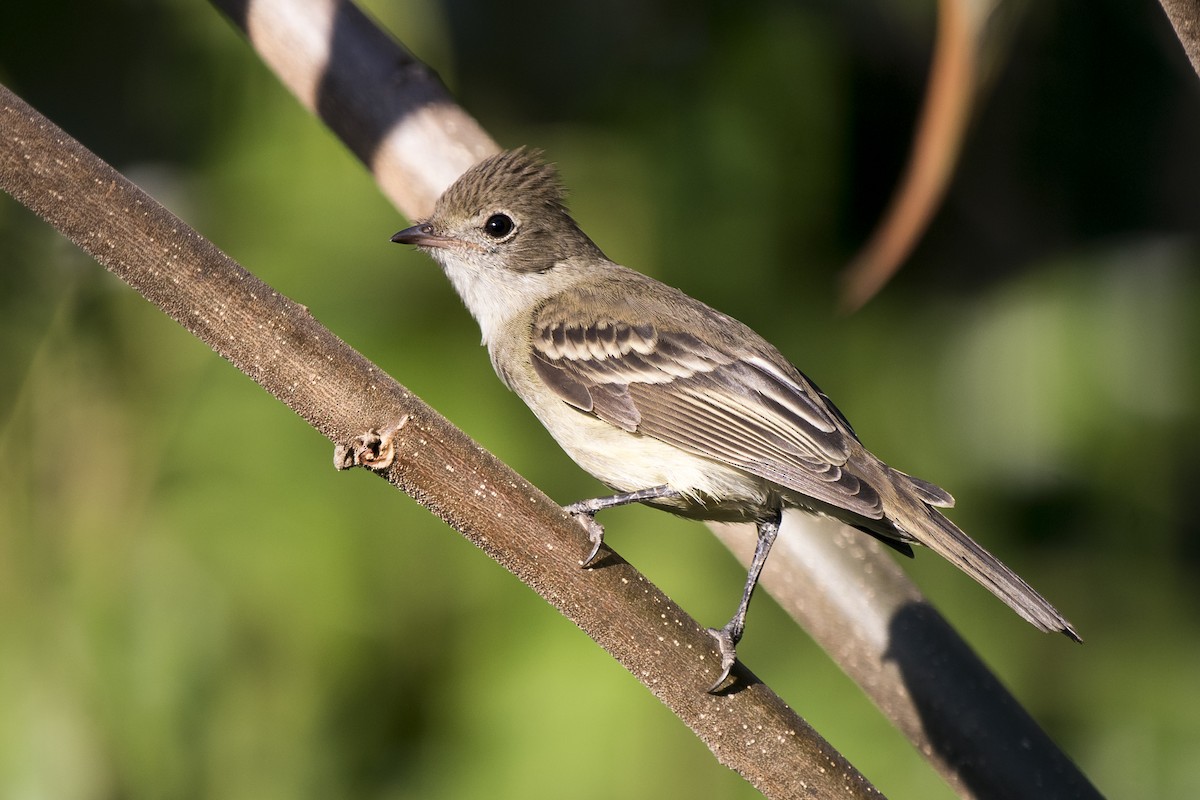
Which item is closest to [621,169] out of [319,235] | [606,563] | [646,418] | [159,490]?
[319,235]

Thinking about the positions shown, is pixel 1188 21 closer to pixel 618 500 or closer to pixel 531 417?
pixel 618 500

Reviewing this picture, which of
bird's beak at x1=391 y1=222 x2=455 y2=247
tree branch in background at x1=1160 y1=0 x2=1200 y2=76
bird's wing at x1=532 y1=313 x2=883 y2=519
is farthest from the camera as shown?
bird's beak at x1=391 y1=222 x2=455 y2=247

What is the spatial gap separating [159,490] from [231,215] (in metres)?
0.98

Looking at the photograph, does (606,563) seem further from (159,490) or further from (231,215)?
(231,215)

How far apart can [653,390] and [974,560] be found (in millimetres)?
1008

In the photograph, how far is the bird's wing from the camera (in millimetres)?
3205

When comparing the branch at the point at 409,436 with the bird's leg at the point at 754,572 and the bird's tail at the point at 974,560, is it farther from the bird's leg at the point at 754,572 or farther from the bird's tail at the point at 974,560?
the bird's tail at the point at 974,560

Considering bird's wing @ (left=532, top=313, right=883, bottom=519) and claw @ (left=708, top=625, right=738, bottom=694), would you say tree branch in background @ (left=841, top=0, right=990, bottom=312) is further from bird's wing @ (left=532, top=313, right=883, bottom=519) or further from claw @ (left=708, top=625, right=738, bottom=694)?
claw @ (left=708, top=625, right=738, bottom=694)

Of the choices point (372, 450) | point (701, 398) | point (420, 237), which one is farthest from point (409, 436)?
point (420, 237)

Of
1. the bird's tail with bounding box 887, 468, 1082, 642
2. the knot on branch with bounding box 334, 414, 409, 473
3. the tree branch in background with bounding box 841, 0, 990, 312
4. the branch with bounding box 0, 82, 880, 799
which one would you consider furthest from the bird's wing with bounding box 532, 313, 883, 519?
the knot on branch with bounding box 334, 414, 409, 473

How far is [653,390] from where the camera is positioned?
3.50 meters

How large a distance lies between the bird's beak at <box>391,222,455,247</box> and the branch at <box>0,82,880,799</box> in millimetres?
1681

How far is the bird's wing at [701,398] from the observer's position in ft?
10.5

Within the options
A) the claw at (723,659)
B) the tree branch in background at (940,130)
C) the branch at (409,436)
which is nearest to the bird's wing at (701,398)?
the tree branch in background at (940,130)
